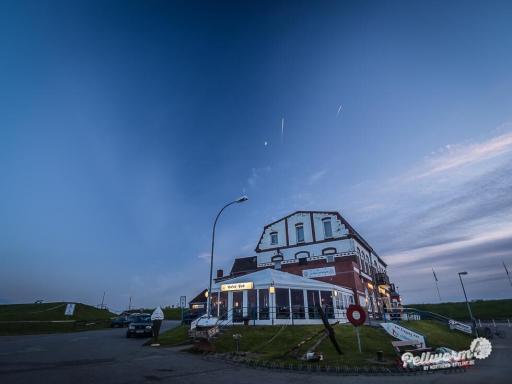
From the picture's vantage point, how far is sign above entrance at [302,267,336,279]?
121 feet

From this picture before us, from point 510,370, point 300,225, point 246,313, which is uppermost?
point 300,225

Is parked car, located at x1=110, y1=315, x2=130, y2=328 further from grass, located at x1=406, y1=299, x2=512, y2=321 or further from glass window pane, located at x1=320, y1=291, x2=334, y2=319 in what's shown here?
grass, located at x1=406, y1=299, x2=512, y2=321

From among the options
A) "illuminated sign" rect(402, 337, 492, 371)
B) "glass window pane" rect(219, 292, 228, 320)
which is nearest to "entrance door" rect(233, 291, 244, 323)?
"glass window pane" rect(219, 292, 228, 320)

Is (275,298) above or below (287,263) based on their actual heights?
below

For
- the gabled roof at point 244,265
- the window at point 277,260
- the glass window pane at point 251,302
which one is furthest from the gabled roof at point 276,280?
the gabled roof at point 244,265

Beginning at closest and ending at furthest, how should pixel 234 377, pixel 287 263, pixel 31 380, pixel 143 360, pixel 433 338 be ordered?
1. pixel 31 380
2. pixel 234 377
3. pixel 143 360
4. pixel 433 338
5. pixel 287 263

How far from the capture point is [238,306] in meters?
26.3

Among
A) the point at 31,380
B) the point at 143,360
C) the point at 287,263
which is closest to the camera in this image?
the point at 31,380

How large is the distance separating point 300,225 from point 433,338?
68.9 ft

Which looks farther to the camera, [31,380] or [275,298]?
[275,298]

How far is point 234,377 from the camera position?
1005 cm

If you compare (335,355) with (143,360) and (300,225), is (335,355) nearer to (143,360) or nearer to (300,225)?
(143,360)

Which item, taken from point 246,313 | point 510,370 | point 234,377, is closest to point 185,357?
point 234,377

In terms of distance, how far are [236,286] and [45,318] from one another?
42.7 meters
